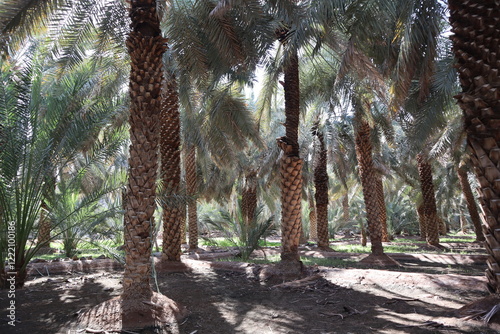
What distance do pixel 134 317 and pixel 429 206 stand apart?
15879mm

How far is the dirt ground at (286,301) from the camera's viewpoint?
4.84 metres

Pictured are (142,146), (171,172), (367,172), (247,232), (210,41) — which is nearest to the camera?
(142,146)

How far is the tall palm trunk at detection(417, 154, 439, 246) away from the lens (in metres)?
17.0

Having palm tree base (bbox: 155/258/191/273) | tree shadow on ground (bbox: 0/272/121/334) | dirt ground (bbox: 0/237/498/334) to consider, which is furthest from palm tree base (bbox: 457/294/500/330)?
palm tree base (bbox: 155/258/191/273)

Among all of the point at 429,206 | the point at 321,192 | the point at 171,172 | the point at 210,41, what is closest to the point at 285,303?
the point at 171,172

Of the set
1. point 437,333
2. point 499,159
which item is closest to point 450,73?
point 499,159

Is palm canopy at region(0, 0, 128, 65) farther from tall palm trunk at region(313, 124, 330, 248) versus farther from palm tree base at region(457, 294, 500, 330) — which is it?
tall palm trunk at region(313, 124, 330, 248)

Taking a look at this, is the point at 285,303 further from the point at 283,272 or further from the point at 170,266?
the point at 170,266

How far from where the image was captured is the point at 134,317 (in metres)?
5.00

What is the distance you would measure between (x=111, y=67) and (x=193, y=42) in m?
3.57

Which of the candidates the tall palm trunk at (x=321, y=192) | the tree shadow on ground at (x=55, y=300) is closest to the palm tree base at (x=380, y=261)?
the tall palm trunk at (x=321, y=192)

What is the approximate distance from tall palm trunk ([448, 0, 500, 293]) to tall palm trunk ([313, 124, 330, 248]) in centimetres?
1158

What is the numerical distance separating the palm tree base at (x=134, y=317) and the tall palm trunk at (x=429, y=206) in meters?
15.1

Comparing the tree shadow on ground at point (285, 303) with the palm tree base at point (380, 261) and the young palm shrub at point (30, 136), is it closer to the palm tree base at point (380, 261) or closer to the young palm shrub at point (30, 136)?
the young palm shrub at point (30, 136)
